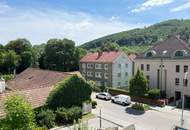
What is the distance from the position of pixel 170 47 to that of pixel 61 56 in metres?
38.4

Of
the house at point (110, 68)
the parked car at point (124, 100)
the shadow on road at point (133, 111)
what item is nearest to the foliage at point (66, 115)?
the shadow on road at point (133, 111)

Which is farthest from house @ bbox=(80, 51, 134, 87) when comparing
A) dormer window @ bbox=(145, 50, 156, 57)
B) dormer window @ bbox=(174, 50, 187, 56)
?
dormer window @ bbox=(174, 50, 187, 56)

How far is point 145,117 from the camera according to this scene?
32.3 m

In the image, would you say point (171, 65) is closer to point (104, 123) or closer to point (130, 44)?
point (104, 123)

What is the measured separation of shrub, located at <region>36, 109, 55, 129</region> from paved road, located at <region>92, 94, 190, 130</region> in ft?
26.6

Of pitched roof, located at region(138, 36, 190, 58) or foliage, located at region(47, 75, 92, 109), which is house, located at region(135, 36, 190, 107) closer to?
pitched roof, located at region(138, 36, 190, 58)

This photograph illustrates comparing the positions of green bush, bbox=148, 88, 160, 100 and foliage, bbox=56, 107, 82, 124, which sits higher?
green bush, bbox=148, 88, 160, 100

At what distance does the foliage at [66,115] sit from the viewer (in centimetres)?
2772

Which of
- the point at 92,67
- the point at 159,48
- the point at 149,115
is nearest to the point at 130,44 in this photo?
the point at 92,67

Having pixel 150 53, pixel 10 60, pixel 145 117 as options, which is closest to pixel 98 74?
pixel 150 53

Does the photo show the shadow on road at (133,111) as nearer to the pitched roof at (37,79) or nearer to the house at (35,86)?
the house at (35,86)

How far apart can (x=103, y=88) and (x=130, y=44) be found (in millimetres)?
149042

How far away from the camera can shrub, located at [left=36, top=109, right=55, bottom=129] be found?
26.2 meters

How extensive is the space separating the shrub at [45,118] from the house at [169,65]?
23.7 m
